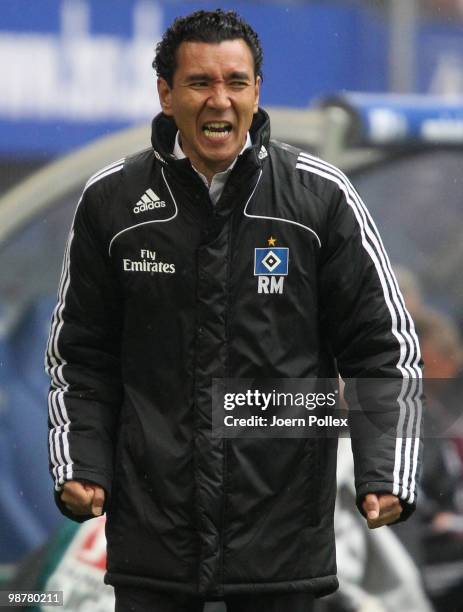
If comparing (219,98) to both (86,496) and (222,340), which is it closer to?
(222,340)

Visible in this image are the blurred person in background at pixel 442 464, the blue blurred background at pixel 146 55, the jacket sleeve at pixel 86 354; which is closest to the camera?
the jacket sleeve at pixel 86 354

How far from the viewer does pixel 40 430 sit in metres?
4.90

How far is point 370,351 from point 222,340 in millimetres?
337

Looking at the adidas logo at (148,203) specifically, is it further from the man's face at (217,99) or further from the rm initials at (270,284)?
the rm initials at (270,284)

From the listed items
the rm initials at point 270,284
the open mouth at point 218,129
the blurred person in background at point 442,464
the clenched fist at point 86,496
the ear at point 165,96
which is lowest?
the blurred person in background at point 442,464

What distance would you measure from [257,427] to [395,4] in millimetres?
2149

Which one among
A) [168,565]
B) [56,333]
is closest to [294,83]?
[56,333]

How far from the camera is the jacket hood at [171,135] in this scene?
3213 mm

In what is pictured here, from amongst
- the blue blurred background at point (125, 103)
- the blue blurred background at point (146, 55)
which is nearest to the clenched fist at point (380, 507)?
the blue blurred background at point (125, 103)

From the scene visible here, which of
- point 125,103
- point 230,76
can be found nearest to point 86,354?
point 230,76

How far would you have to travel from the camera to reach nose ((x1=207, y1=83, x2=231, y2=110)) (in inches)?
124

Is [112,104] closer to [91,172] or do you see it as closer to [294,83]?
[91,172]

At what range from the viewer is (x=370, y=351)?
10.5 ft

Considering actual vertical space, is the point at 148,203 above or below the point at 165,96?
below
